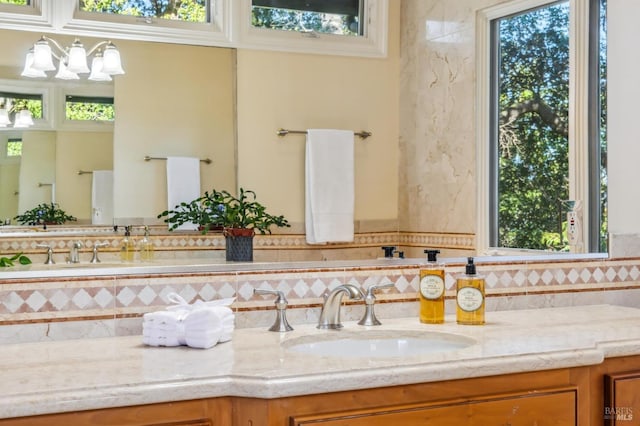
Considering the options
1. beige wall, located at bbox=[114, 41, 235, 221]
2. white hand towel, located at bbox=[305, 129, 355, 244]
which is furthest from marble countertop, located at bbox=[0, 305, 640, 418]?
beige wall, located at bbox=[114, 41, 235, 221]

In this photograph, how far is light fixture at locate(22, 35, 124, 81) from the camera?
5.83ft

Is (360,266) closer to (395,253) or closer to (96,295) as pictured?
(395,253)

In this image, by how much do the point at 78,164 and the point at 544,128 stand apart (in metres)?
1.45

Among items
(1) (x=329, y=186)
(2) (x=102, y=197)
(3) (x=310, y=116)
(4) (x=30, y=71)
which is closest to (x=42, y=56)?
(4) (x=30, y=71)

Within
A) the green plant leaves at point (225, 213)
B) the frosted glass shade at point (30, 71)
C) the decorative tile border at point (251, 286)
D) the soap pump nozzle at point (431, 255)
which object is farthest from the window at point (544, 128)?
the frosted glass shade at point (30, 71)

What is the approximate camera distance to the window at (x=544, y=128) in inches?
89.0

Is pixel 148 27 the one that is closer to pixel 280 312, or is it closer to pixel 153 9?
pixel 153 9

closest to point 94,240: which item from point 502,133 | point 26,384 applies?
point 26,384

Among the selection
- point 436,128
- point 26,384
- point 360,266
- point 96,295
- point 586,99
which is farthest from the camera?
point 586,99

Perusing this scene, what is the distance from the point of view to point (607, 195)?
2383 millimetres

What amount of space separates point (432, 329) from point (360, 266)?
29cm

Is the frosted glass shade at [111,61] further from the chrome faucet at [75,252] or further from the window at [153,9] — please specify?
the chrome faucet at [75,252]

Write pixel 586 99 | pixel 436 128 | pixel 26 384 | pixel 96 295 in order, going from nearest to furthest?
pixel 26 384
pixel 96 295
pixel 436 128
pixel 586 99

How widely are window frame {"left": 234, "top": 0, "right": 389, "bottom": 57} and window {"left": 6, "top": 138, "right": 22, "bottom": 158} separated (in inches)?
25.3
